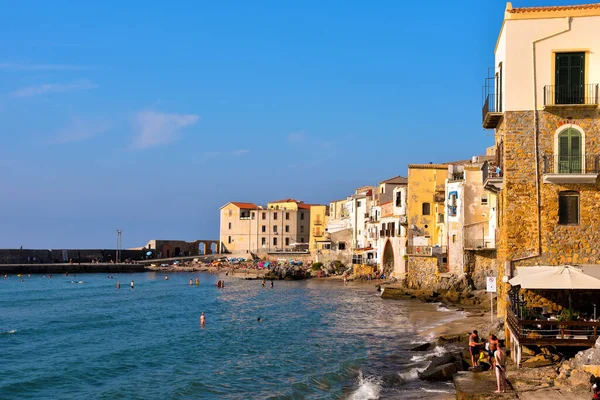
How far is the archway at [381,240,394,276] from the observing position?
234 ft

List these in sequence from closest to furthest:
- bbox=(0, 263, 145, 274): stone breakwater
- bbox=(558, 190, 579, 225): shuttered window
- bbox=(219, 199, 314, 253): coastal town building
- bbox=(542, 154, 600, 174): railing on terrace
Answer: bbox=(542, 154, 600, 174): railing on terrace
bbox=(558, 190, 579, 225): shuttered window
bbox=(0, 263, 145, 274): stone breakwater
bbox=(219, 199, 314, 253): coastal town building

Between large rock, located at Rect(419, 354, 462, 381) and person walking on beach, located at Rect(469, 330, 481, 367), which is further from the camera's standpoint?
large rock, located at Rect(419, 354, 462, 381)

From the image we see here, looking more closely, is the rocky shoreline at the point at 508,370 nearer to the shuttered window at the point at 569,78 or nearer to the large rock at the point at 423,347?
the large rock at the point at 423,347

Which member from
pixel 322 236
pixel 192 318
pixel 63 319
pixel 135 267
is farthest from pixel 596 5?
pixel 135 267

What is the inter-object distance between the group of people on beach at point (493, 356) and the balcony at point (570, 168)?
5.89 metres

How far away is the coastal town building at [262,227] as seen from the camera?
115 m

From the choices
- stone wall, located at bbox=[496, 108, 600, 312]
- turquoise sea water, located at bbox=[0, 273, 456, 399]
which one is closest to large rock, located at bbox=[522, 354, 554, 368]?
turquoise sea water, located at bbox=[0, 273, 456, 399]

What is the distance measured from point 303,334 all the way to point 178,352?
7577 mm

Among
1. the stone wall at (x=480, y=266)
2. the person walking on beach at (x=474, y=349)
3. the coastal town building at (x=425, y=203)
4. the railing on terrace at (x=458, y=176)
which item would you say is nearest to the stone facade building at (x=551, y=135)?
the person walking on beach at (x=474, y=349)

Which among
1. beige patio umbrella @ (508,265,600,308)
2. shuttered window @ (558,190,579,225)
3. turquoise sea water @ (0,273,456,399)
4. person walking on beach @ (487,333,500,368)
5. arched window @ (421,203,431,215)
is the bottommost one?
turquoise sea water @ (0,273,456,399)

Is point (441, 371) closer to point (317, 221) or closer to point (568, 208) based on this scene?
point (568, 208)

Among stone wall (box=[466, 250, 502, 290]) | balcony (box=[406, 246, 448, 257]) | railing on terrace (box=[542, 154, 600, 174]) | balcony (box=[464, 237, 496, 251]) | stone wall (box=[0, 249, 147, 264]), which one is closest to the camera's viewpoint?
railing on terrace (box=[542, 154, 600, 174])

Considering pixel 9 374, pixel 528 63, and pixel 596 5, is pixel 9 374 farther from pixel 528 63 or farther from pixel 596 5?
pixel 596 5

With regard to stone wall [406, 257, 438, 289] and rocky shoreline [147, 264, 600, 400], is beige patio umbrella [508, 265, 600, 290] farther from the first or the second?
stone wall [406, 257, 438, 289]
